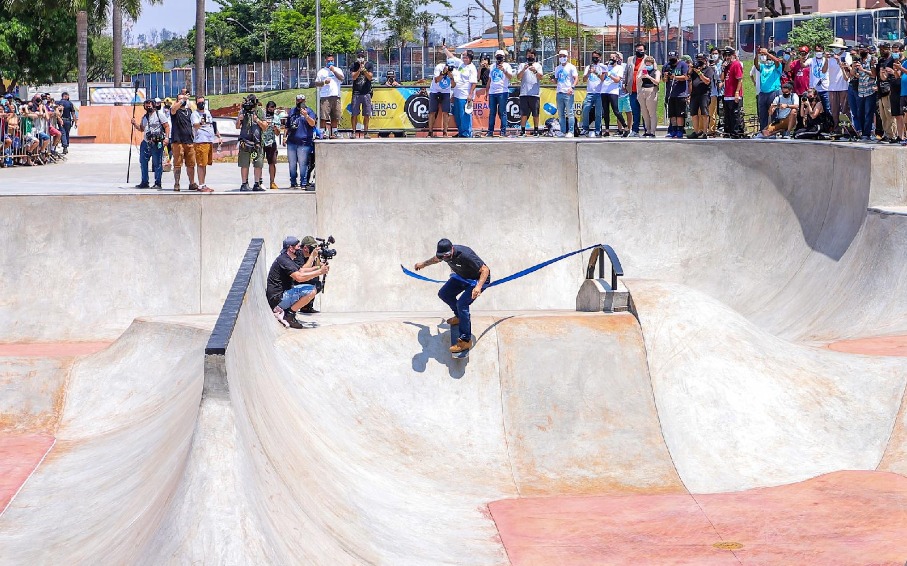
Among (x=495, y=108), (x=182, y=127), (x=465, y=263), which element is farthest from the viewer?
(x=495, y=108)

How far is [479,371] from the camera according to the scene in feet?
40.3

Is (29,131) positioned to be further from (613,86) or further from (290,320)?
(290,320)

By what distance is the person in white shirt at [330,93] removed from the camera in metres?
20.5

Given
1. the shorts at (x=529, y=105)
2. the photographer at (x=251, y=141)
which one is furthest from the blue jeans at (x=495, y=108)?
the photographer at (x=251, y=141)

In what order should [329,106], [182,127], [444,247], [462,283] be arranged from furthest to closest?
[329,106] < [182,127] < [462,283] < [444,247]

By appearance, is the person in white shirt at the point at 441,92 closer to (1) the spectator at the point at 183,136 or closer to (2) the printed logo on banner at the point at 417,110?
(2) the printed logo on banner at the point at 417,110

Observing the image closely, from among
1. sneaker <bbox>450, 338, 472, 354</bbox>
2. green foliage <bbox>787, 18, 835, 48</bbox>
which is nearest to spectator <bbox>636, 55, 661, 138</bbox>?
sneaker <bbox>450, 338, 472, 354</bbox>

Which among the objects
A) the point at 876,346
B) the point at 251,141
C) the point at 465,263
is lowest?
the point at 876,346

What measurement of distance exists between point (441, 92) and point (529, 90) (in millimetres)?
1750

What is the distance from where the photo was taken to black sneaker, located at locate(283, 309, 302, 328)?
42.8ft

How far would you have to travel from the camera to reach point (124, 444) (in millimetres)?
11242

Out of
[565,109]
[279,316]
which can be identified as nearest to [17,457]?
[279,316]

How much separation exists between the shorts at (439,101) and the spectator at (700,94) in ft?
15.6

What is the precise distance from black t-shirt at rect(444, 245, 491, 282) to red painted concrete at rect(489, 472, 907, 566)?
2849 mm
